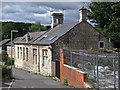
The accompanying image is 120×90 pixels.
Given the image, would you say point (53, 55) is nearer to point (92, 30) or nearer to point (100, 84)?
point (92, 30)

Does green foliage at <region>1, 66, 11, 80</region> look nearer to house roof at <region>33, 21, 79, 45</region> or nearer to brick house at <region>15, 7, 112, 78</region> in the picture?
brick house at <region>15, 7, 112, 78</region>

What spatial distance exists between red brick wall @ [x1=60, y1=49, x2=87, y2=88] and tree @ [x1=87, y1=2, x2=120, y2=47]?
707 inches

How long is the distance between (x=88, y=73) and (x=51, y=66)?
27.0 ft

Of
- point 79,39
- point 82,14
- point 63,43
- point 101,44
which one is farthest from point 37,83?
point 101,44

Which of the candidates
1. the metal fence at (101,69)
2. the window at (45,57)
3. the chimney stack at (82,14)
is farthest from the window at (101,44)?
the metal fence at (101,69)

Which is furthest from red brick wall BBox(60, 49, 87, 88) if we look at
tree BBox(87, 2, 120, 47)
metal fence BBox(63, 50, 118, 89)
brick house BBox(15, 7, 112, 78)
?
→ tree BBox(87, 2, 120, 47)

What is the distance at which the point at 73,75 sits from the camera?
12.3 metres

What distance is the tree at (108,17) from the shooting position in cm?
3055

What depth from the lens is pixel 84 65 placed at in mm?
11055

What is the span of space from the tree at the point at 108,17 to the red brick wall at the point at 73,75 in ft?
58.9

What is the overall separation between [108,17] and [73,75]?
2293 centimetres

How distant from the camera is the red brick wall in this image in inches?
420

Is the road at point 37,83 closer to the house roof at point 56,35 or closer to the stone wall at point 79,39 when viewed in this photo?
the stone wall at point 79,39

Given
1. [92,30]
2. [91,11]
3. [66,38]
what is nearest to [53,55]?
[66,38]
